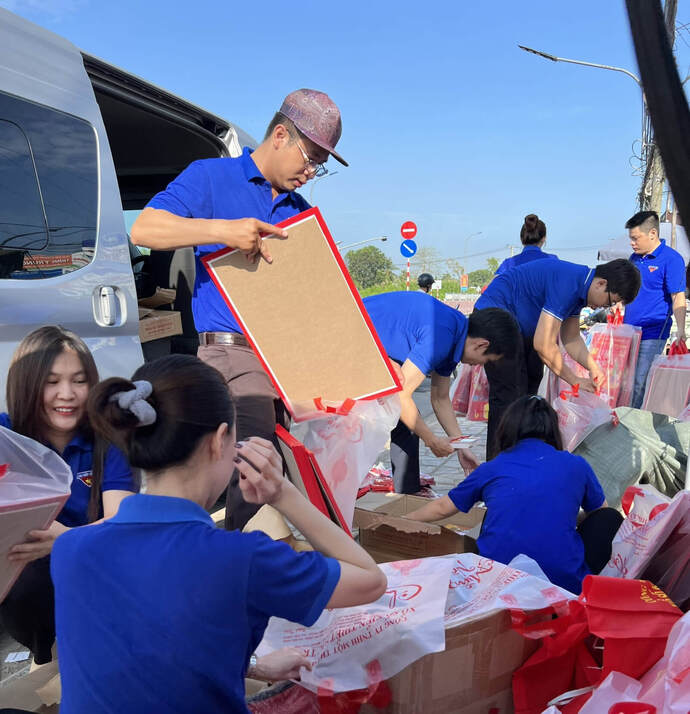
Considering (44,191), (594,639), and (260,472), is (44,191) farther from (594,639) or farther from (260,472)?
(594,639)

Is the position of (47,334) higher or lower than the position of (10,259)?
lower

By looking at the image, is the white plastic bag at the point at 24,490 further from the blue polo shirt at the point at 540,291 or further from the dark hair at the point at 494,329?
the blue polo shirt at the point at 540,291

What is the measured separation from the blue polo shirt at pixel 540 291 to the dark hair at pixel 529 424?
1.46 meters

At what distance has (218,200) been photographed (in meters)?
2.28

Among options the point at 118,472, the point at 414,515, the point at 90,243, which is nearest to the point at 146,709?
the point at 118,472

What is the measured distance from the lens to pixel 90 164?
2.80 metres

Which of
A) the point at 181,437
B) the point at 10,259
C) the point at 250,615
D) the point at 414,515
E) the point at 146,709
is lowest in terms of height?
the point at 414,515

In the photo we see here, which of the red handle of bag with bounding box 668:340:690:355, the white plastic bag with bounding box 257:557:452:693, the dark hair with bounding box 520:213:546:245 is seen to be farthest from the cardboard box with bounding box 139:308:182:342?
the red handle of bag with bounding box 668:340:690:355

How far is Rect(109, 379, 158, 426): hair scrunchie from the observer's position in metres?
1.18

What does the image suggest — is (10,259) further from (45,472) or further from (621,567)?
(621,567)

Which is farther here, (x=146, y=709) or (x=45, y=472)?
(x=45, y=472)

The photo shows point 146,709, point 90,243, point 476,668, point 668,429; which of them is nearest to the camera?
point 146,709

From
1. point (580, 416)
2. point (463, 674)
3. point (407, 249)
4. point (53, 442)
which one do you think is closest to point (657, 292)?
point (580, 416)

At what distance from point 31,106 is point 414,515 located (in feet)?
6.45
